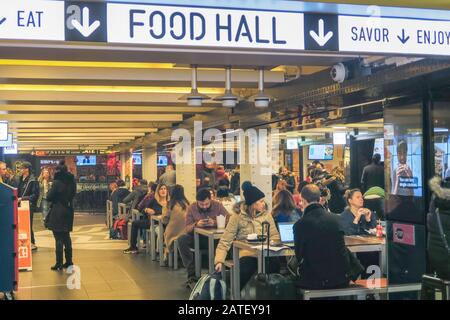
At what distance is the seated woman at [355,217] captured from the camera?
21.8ft

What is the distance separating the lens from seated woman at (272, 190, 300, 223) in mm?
7191

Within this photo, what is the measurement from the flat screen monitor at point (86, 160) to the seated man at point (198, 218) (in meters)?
19.3

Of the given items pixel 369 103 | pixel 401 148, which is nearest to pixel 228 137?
pixel 369 103

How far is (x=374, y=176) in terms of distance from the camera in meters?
8.66

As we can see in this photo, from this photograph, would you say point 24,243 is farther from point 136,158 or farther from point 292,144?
point 136,158

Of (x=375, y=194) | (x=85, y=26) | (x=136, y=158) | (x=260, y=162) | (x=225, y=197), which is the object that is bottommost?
(x=225, y=197)

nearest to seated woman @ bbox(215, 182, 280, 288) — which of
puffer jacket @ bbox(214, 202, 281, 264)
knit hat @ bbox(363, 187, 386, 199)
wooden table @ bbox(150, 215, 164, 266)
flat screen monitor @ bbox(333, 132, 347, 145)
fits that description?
puffer jacket @ bbox(214, 202, 281, 264)

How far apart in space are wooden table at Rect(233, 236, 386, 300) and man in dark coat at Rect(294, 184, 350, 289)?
0.72m

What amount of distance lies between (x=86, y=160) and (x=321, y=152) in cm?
1552

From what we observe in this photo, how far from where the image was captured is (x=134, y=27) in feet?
11.3

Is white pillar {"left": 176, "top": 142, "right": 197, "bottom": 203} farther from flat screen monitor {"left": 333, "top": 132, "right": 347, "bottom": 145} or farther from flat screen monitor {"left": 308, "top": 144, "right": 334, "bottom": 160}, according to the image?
flat screen monitor {"left": 333, "top": 132, "right": 347, "bottom": 145}

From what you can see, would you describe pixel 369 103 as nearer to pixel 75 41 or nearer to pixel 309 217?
pixel 309 217

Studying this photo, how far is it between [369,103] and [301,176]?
837cm

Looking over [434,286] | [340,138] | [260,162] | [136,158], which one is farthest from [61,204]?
[136,158]
